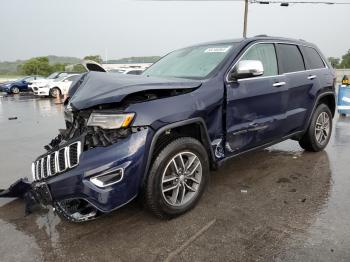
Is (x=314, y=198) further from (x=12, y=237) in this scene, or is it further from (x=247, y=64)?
(x=12, y=237)

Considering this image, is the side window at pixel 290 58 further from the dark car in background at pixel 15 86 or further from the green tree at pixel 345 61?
the green tree at pixel 345 61

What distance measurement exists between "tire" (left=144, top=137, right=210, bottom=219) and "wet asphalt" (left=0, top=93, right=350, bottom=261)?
6.0 inches

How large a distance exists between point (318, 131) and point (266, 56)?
73.5 inches

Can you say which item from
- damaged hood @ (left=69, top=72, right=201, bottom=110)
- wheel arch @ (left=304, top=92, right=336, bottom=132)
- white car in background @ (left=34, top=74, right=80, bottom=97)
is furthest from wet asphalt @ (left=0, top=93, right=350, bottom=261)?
white car in background @ (left=34, top=74, right=80, bottom=97)

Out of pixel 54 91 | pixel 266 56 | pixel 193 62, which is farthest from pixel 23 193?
pixel 54 91

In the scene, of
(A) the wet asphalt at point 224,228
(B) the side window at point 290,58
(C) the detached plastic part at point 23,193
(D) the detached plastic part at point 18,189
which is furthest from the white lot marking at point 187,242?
(B) the side window at point 290,58

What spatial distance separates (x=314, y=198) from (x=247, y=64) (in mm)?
1667

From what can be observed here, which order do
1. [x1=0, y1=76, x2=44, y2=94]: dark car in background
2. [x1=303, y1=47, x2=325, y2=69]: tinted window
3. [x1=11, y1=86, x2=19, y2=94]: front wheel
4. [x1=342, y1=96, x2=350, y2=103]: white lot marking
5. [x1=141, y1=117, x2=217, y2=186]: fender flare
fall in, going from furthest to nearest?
[x1=11, y1=86, x2=19, y2=94]: front wheel, [x1=0, y1=76, x2=44, y2=94]: dark car in background, [x1=342, y1=96, x2=350, y2=103]: white lot marking, [x1=303, y1=47, x2=325, y2=69]: tinted window, [x1=141, y1=117, x2=217, y2=186]: fender flare

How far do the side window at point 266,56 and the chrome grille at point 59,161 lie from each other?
92.5 inches

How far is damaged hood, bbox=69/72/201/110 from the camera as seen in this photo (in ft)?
9.53

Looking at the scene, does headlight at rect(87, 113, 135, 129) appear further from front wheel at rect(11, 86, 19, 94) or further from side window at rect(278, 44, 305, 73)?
front wheel at rect(11, 86, 19, 94)

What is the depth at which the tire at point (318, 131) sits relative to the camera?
525 centimetres

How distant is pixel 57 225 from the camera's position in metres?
3.26

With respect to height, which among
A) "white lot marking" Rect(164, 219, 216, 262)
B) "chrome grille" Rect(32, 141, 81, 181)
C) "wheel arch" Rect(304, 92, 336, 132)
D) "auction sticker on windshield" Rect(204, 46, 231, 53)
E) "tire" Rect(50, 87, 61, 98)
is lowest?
"tire" Rect(50, 87, 61, 98)
